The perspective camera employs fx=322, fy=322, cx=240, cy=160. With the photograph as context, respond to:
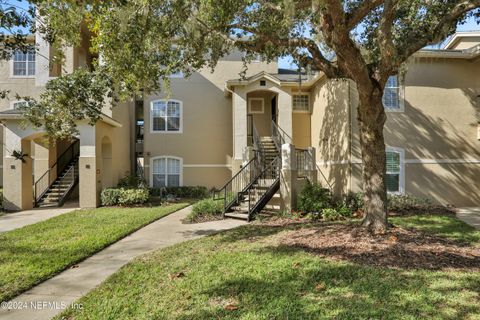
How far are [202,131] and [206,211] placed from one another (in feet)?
25.7

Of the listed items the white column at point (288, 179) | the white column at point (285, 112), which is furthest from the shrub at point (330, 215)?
the white column at point (285, 112)

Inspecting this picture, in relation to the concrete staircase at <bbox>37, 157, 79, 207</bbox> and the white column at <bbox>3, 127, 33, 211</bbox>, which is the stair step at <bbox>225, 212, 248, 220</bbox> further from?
the white column at <bbox>3, 127, 33, 211</bbox>

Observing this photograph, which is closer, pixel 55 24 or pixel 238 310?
pixel 238 310

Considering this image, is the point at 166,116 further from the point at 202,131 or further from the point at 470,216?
the point at 470,216

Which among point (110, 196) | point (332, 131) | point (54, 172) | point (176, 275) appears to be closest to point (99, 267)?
point (176, 275)

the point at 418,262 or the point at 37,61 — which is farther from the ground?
the point at 37,61

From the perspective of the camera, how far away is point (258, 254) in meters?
6.30

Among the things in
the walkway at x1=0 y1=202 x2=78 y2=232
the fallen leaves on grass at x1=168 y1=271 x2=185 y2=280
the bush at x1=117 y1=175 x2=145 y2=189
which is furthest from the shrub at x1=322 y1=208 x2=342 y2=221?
the walkway at x1=0 y1=202 x2=78 y2=232

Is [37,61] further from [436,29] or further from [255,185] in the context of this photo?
[436,29]

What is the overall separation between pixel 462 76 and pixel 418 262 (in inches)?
416

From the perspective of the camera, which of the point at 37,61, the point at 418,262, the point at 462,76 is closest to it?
the point at 418,262

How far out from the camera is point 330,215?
10328 millimetres

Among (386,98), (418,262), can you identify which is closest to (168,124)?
(386,98)

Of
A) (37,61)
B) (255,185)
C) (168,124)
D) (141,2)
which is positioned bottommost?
(255,185)
